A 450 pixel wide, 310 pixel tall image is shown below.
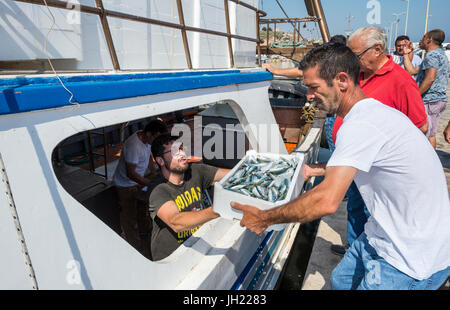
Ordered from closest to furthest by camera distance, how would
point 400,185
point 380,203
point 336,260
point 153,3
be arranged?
1. point 400,185
2. point 380,203
3. point 153,3
4. point 336,260

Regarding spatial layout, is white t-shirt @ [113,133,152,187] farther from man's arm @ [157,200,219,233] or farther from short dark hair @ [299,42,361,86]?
short dark hair @ [299,42,361,86]

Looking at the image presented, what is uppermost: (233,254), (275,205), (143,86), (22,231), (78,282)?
(143,86)

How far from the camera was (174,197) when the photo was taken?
8.41 feet

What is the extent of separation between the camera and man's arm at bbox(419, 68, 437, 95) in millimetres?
4531

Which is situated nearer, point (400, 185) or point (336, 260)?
point (400, 185)

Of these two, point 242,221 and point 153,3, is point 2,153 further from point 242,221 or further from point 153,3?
point 153,3

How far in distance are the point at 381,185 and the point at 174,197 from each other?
1636 millimetres

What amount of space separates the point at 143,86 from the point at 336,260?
126 inches

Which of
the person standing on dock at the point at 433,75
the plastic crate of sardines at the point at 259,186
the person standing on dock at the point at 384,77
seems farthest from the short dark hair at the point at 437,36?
the plastic crate of sardines at the point at 259,186

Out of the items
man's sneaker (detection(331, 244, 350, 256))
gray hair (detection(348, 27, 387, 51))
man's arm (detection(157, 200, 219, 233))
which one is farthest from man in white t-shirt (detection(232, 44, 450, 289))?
man's sneaker (detection(331, 244, 350, 256))

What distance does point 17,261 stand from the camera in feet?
3.99

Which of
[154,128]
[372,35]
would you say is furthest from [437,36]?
[154,128]

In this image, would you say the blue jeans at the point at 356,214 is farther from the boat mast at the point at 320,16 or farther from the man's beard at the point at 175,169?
the boat mast at the point at 320,16
